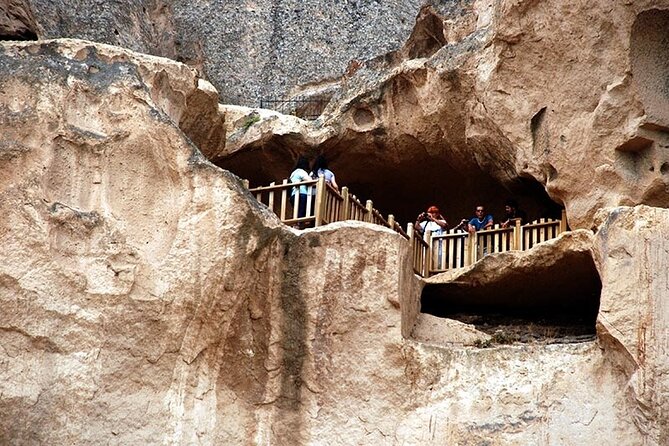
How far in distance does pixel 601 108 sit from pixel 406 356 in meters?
2.94

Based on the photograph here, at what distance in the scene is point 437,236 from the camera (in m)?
11.7

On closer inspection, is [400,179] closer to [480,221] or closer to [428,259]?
[480,221]

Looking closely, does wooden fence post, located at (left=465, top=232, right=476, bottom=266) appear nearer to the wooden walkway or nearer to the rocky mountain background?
the wooden walkway

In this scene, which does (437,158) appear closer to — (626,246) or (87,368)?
(626,246)

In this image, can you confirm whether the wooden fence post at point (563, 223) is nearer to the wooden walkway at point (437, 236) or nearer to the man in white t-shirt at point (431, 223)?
the wooden walkway at point (437, 236)

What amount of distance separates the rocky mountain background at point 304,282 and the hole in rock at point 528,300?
0.03 meters

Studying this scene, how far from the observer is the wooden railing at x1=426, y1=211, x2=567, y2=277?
11352mm

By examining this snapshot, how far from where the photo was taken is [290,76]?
1845 cm

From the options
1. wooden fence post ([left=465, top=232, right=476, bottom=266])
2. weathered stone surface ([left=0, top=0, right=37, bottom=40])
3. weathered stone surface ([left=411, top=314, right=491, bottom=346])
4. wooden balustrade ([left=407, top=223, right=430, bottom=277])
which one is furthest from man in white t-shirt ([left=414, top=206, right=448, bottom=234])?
weathered stone surface ([left=0, top=0, right=37, bottom=40])

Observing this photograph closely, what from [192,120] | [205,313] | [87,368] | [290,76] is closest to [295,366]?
[205,313]

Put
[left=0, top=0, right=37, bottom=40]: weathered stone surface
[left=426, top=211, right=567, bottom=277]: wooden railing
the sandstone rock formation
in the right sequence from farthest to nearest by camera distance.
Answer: the sandstone rock formation < [left=0, top=0, right=37, bottom=40]: weathered stone surface < [left=426, top=211, right=567, bottom=277]: wooden railing

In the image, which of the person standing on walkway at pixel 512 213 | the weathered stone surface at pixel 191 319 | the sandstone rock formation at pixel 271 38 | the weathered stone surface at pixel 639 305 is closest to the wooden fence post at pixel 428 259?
the person standing on walkway at pixel 512 213

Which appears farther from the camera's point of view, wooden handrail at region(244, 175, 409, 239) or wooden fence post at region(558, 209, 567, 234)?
wooden fence post at region(558, 209, 567, 234)

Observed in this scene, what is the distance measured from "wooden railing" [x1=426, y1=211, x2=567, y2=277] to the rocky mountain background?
35 cm
